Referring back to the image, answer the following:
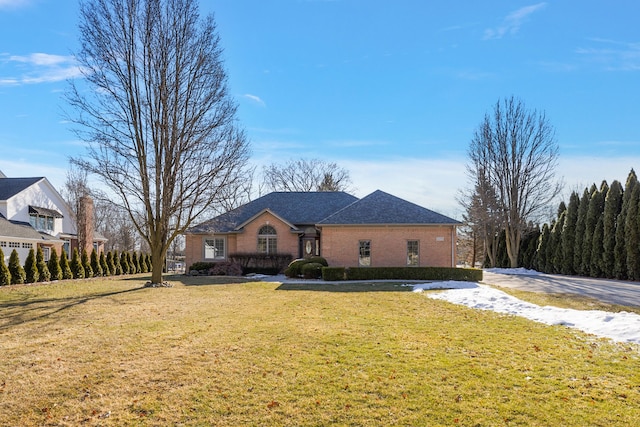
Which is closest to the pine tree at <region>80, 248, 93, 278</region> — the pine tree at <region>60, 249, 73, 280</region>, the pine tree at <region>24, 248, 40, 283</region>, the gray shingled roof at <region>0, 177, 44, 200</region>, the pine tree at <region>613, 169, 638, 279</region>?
the pine tree at <region>60, 249, 73, 280</region>

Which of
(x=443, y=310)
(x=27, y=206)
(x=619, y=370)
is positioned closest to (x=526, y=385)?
(x=619, y=370)

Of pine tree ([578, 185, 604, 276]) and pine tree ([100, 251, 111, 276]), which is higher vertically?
pine tree ([578, 185, 604, 276])

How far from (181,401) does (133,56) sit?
18.7 metres

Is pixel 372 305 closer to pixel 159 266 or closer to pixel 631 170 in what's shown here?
pixel 159 266

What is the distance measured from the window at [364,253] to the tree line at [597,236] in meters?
14.0

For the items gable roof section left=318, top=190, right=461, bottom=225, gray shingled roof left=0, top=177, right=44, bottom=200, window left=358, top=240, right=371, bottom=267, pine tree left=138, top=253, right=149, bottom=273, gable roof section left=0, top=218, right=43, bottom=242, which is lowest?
pine tree left=138, top=253, right=149, bottom=273

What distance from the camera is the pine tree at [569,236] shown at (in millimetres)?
29391

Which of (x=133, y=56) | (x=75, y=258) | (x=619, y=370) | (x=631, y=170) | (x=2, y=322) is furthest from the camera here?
(x=75, y=258)

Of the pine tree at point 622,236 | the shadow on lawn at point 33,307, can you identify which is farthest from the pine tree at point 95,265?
the pine tree at point 622,236

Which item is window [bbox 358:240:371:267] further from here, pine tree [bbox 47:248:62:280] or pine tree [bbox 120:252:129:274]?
pine tree [bbox 120:252:129:274]

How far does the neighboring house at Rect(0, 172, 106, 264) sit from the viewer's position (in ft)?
91.8

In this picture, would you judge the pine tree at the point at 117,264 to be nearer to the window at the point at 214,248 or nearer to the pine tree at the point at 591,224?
the window at the point at 214,248

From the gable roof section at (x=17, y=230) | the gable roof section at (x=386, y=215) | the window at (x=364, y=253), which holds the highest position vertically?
the gable roof section at (x=386, y=215)

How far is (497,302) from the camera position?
1316cm
